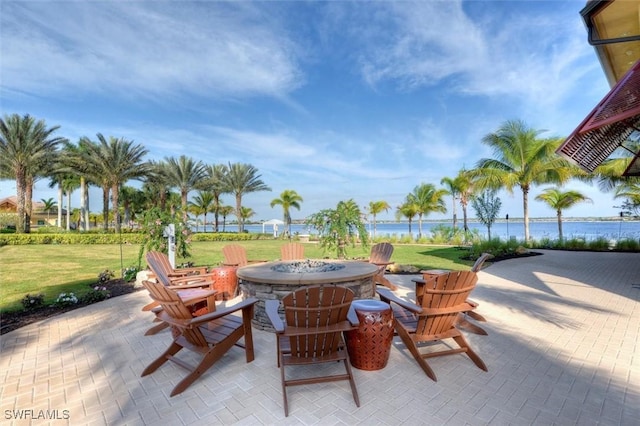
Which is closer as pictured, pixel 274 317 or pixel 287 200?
pixel 274 317

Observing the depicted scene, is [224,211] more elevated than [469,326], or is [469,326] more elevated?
[224,211]

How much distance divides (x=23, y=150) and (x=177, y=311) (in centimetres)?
2846

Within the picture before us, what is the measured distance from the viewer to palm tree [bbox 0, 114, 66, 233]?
2128 centimetres

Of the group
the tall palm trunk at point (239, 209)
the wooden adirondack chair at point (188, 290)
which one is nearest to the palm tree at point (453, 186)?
the tall palm trunk at point (239, 209)

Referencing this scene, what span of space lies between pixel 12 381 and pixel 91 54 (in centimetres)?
965

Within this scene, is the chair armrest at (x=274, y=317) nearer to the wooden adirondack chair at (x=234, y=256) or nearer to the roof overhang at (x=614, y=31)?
the wooden adirondack chair at (x=234, y=256)

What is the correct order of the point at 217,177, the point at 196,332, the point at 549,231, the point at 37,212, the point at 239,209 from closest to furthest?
the point at 196,332
the point at 239,209
the point at 217,177
the point at 549,231
the point at 37,212

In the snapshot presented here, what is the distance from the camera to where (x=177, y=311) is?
300 cm

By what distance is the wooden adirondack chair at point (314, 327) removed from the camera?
8.66 ft

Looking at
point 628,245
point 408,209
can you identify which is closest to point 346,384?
point 628,245

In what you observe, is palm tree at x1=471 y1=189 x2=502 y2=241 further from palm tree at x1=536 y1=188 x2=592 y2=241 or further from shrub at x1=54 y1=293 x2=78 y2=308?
shrub at x1=54 y1=293 x2=78 y2=308

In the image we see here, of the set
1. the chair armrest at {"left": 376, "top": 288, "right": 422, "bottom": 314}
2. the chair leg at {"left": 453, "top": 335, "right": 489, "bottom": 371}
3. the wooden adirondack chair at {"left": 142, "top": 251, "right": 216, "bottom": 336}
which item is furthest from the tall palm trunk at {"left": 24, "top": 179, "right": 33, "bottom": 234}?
the chair leg at {"left": 453, "top": 335, "right": 489, "bottom": 371}

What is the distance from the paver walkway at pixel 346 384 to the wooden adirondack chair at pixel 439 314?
196 mm

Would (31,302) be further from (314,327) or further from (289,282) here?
(314,327)
